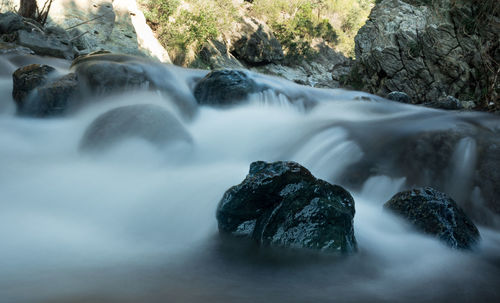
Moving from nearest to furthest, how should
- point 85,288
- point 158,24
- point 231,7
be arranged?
point 85,288 < point 158,24 < point 231,7

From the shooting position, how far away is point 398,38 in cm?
1247

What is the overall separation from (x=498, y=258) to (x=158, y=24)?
1619 centimetres

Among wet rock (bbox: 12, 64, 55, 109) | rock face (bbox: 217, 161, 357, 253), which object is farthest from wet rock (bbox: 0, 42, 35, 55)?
rock face (bbox: 217, 161, 357, 253)

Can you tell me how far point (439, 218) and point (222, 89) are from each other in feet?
16.9

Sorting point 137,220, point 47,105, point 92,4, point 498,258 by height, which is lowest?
point 498,258

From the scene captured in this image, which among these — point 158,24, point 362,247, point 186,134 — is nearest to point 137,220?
point 362,247

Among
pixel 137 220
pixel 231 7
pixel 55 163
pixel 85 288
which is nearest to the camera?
pixel 85 288

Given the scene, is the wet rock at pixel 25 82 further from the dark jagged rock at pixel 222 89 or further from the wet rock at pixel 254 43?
the wet rock at pixel 254 43

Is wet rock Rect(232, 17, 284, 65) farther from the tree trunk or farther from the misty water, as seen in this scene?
the misty water

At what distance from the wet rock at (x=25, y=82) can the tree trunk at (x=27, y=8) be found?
18.7 feet

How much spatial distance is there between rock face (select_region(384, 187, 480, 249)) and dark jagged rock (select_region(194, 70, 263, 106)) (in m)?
4.72

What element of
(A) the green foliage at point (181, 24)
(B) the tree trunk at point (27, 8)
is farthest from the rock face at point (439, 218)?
(A) the green foliage at point (181, 24)

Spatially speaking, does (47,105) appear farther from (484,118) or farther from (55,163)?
(484,118)

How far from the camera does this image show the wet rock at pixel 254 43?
21.5 m
